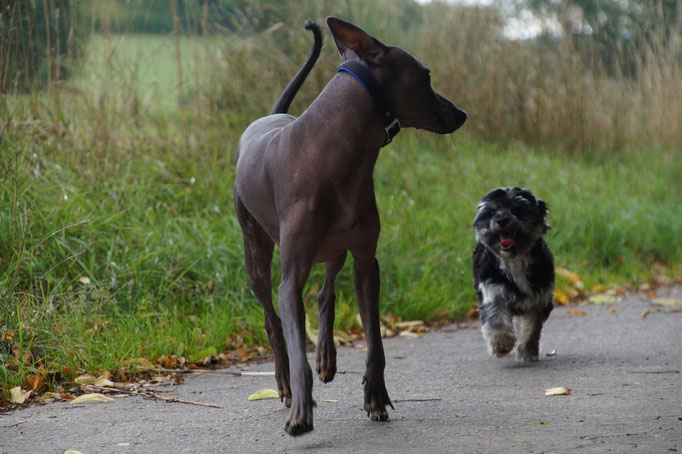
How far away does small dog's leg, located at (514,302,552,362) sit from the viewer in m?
4.92

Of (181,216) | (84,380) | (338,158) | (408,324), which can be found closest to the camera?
(338,158)

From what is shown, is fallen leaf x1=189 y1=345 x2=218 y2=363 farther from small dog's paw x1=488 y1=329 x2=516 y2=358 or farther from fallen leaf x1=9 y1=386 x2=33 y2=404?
small dog's paw x1=488 y1=329 x2=516 y2=358

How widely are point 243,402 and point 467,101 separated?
7.37 metres

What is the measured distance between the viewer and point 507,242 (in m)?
4.86

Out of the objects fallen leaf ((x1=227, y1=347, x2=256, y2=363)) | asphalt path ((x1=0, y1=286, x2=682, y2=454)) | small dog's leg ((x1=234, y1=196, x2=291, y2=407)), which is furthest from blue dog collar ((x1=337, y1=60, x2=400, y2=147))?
fallen leaf ((x1=227, y1=347, x2=256, y2=363))

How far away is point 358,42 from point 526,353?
246 centimetres

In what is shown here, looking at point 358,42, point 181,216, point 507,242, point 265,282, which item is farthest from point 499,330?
point 181,216

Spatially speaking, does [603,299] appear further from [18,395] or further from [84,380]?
[18,395]

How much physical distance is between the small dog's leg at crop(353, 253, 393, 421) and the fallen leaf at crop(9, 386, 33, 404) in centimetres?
177

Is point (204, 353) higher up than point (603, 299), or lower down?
higher up

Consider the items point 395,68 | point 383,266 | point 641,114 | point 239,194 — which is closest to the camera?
point 395,68

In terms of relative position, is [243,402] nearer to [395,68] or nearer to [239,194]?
[239,194]

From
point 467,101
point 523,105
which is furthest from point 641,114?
point 467,101

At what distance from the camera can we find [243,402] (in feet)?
13.6
